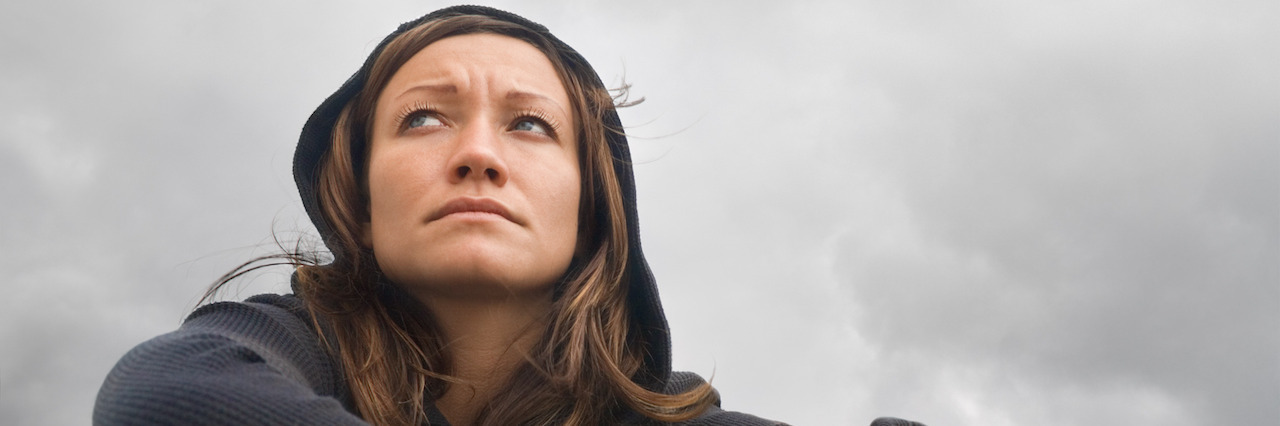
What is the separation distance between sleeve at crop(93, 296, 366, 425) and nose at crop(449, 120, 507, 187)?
683 mm

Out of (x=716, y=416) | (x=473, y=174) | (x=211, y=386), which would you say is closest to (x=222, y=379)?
(x=211, y=386)

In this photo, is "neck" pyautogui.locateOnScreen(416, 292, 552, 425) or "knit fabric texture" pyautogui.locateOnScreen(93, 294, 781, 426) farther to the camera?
"neck" pyautogui.locateOnScreen(416, 292, 552, 425)

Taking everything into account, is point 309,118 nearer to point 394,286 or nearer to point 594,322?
point 394,286

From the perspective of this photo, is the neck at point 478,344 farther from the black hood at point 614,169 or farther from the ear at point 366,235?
the black hood at point 614,169

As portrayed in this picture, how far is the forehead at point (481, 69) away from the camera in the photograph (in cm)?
269

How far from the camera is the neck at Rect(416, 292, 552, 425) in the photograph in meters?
A: 2.49

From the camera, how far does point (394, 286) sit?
8.43ft

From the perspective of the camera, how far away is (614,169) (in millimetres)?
3020

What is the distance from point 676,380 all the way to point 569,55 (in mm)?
1199

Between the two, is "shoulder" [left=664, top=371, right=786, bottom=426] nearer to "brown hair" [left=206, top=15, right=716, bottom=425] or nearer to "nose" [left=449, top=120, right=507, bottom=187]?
"brown hair" [left=206, top=15, right=716, bottom=425]

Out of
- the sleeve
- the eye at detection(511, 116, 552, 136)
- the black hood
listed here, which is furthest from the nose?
the sleeve

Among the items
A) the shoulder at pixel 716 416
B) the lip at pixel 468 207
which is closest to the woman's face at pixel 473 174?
the lip at pixel 468 207

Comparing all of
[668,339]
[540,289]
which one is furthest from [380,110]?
[668,339]

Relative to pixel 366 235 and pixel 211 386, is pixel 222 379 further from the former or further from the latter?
pixel 366 235
